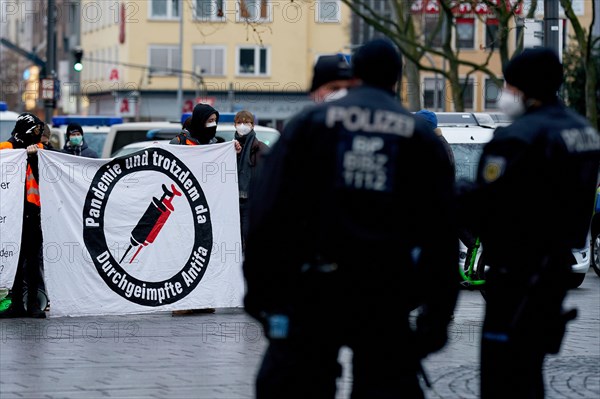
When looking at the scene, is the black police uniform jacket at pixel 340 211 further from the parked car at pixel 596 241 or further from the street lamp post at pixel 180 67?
the street lamp post at pixel 180 67

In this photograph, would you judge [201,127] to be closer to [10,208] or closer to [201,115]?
[201,115]

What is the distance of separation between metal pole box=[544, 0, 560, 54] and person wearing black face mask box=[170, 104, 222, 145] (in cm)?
570

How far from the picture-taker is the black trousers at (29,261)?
40.7 feet

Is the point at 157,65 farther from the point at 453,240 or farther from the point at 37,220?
the point at 453,240

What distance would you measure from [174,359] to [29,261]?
3255mm

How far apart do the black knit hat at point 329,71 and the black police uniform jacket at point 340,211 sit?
10.8 inches

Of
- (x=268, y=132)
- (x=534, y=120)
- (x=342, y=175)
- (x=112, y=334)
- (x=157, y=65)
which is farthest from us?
(x=157, y=65)

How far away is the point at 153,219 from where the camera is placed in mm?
12461

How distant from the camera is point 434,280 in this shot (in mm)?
5066

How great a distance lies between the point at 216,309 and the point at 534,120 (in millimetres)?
7813

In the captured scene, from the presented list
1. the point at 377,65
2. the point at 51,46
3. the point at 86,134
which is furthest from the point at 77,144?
the point at 51,46

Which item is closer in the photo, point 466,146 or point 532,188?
point 532,188

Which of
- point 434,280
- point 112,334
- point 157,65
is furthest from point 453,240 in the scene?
point 157,65

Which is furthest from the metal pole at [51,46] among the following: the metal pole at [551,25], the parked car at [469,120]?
the metal pole at [551,25]
